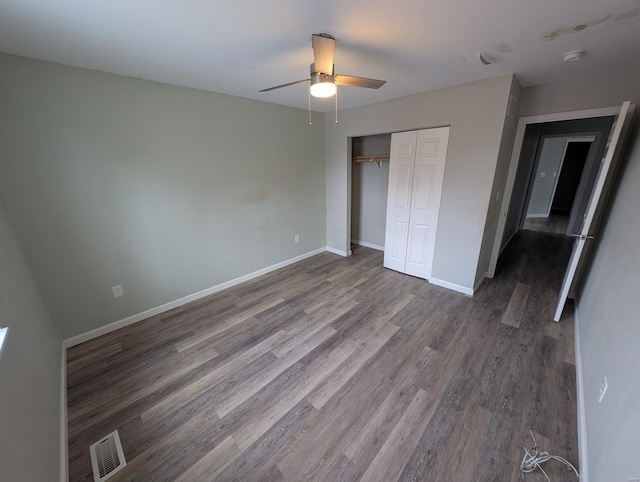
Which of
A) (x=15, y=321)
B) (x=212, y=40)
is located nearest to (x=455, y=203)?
(x=212, y=40)

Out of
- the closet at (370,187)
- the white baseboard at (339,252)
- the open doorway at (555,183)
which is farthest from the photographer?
the open doorway at (555,183)

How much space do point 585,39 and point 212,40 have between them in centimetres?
255

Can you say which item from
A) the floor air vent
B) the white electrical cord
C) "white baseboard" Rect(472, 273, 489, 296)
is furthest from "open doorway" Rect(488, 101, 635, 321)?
the floor air vent

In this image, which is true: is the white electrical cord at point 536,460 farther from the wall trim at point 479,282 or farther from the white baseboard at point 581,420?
the wall trim at point 479,282

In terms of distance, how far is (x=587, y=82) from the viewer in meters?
2.30

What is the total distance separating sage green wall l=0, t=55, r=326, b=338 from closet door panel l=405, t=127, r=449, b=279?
1876 millimetres

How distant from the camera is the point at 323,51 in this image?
1.56m

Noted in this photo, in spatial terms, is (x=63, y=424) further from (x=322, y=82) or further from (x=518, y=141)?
(x=518, y=141)

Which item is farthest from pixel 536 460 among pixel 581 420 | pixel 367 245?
pixel 367 245

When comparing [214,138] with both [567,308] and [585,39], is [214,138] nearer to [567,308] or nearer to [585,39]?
[585,39]

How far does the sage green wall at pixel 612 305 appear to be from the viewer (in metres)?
1.03

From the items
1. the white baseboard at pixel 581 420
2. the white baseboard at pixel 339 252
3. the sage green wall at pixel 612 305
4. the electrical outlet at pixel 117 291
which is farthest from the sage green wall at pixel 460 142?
the electrical outlet at pixel 117 291

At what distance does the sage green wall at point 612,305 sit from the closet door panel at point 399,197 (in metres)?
1.29

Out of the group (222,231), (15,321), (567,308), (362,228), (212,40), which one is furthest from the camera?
(362,228)
